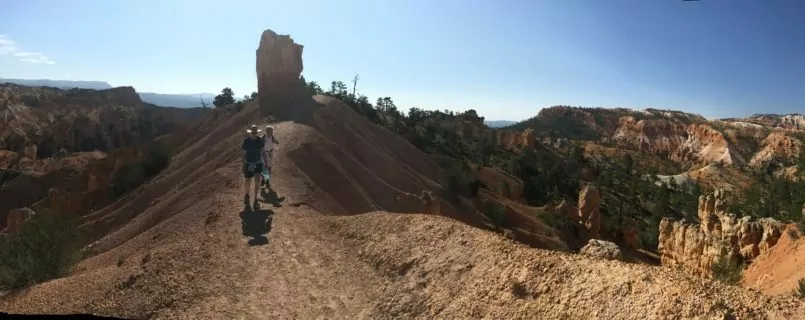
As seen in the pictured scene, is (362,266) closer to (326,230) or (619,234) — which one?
(326,230)

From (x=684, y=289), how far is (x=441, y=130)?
71.1m

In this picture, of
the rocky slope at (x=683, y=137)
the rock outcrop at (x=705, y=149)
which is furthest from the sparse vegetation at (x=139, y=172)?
the rock outcrop at (x=705, y=149)

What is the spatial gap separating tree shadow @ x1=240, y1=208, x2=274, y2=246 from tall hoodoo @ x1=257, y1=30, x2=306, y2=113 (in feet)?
87.6

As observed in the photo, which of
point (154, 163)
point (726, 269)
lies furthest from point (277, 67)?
point (726, 269)

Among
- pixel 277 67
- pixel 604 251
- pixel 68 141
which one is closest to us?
pixel 604 251

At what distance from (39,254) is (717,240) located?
26.4 meters

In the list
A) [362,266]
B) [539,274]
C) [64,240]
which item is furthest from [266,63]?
[539,274]

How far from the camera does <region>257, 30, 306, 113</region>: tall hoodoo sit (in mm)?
39969

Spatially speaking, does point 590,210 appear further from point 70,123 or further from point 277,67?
point 70,123

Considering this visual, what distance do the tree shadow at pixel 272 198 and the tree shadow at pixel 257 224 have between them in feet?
2.52

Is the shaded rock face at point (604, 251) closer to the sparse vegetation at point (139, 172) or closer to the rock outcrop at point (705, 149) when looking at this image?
the sparse vegetation at point (139, 172)

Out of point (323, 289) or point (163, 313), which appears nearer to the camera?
point (163, 313)

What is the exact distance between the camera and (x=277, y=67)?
1577 inches

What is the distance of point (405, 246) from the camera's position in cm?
1016
